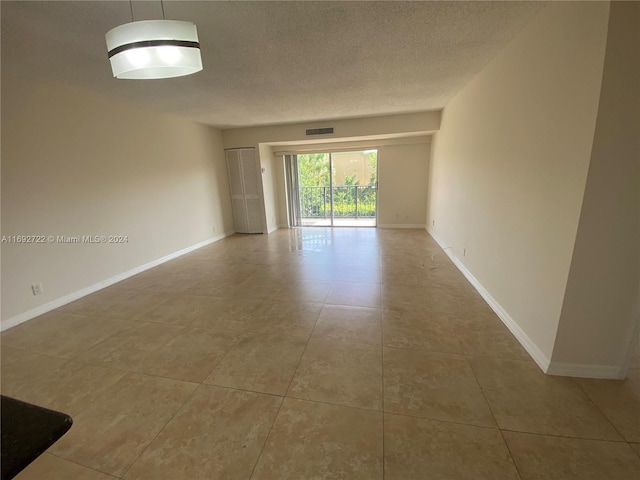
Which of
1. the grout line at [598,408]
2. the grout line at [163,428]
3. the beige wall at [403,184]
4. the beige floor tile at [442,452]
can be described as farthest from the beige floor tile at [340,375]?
the beige wall at [403,184]

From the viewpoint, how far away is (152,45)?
1.39 metres

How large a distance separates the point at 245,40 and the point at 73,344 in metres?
2.90

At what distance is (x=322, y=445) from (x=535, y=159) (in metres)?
2.27

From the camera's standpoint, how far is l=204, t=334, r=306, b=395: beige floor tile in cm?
171

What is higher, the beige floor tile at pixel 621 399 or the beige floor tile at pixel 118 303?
the beige floor tile at pixel 118 303

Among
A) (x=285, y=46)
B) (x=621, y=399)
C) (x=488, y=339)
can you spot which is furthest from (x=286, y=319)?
(x=285, y=46)

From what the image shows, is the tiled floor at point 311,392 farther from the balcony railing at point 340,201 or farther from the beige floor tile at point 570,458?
the balcony railing at point 340,201

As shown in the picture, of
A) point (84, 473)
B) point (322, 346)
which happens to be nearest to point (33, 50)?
point (84, 473)

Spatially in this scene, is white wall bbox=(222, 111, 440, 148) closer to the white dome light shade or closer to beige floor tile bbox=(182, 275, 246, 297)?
beige floor tile bbox=(182, 275, 246, 297)

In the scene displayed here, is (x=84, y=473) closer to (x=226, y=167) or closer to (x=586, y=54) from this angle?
(x=586, y=54)

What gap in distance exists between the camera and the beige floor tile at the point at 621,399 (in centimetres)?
134

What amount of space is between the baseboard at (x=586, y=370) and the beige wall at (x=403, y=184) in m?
4.70

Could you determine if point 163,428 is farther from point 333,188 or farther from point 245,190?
point 333,188

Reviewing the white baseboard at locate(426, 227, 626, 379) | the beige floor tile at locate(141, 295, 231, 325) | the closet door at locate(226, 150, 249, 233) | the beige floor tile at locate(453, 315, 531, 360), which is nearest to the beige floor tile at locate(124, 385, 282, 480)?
the beige floor tile at locate(141, 295, 231, 325)
